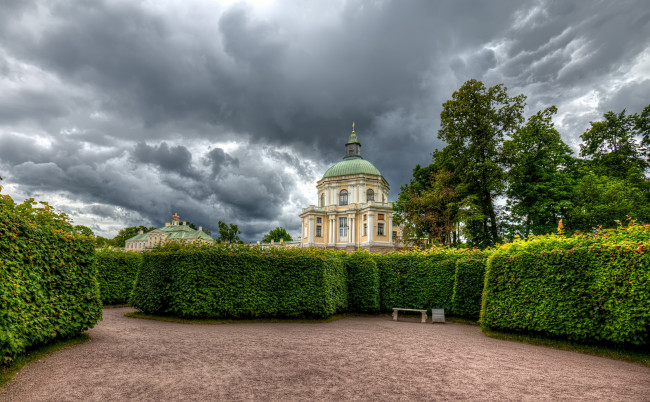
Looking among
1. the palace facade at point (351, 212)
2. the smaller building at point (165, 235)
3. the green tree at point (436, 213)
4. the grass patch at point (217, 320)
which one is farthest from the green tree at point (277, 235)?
the grass patch at point (217, 320)

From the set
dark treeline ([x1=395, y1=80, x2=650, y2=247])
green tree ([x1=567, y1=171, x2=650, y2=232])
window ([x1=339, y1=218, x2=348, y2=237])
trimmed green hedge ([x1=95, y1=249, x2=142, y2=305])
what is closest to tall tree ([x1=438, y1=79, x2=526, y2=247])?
dark treeline ([x1=395, y1=80, x2=650, y2=247])

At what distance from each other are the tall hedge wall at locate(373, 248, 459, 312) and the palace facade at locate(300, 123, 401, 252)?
1339 inches

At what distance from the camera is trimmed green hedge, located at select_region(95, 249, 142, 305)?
586 inches

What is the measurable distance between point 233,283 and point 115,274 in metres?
7.34

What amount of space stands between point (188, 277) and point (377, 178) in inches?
1850

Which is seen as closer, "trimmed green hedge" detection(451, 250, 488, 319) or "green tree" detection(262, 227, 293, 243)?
"trimmed green hedge" detection(451, 250, 488, 319)

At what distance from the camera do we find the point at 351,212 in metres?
53.2

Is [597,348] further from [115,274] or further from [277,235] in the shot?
[277,235]

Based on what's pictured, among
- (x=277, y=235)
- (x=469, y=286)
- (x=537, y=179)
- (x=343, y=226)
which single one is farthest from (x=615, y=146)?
(x=277, y=235)

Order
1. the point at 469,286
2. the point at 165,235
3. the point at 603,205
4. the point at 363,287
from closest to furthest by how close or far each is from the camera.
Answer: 1. the point at 469,286
2. the point at 363,287
3. the point at 603,205
4. the point at 165,235

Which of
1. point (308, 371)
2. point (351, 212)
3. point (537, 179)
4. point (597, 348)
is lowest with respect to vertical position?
point (597, 348)

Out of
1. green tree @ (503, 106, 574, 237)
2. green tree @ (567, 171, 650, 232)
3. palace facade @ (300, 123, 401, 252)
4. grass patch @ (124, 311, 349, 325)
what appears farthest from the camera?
palace facade @ (300, 123, 401, 252)

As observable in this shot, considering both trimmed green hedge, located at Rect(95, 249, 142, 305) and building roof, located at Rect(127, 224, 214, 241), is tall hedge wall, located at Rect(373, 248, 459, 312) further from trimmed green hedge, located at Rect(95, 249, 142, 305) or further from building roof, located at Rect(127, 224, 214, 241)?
building roof, located at Rect(127, 224, 214, 241)

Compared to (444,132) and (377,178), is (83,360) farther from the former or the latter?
(377,178)
